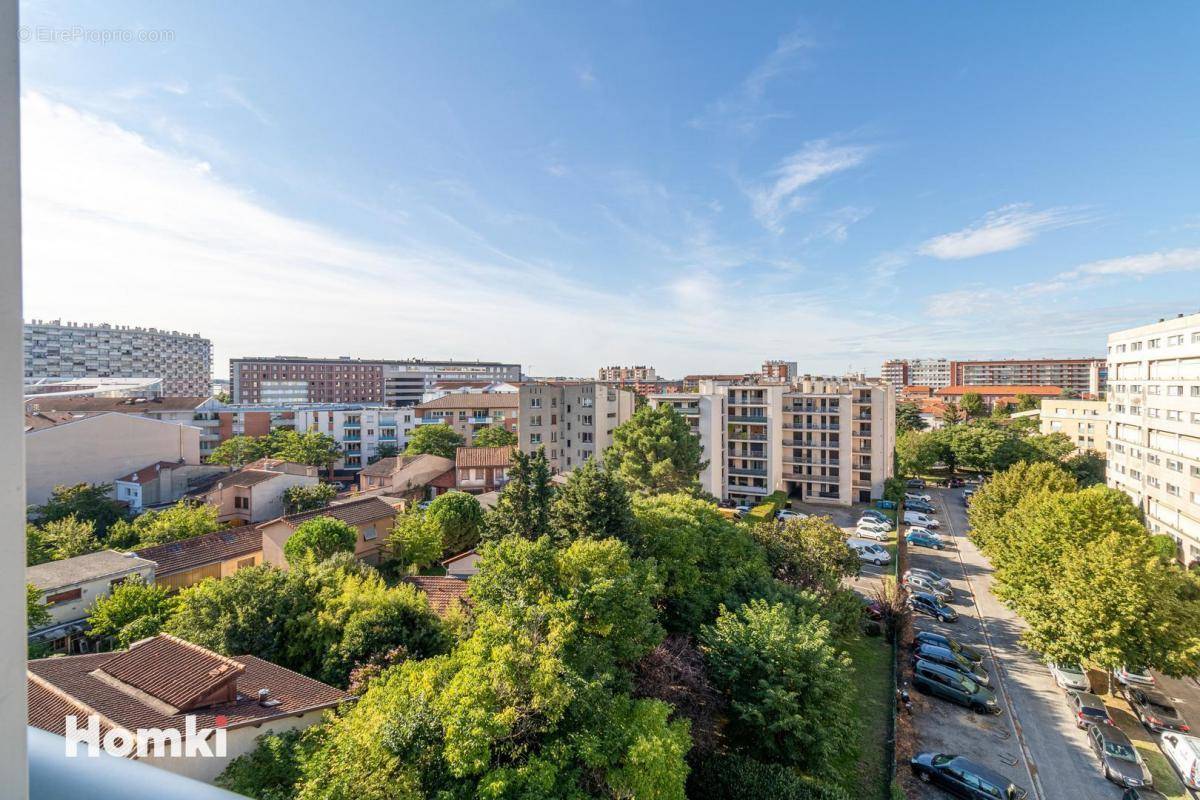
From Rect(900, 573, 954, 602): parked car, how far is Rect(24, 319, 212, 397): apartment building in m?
105

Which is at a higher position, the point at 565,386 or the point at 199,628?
the point at 565,386

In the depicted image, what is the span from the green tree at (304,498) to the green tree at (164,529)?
14.7 ft

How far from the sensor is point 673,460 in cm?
3042

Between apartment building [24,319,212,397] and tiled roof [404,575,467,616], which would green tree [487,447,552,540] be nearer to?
tiled roof [404,575,467,616]

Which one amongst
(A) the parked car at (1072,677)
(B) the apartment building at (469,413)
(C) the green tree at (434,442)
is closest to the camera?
(A) the parked car at (1072,677)

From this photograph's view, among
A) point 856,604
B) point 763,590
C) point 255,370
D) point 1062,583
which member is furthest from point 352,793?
point 255,370

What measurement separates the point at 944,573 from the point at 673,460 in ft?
48.6

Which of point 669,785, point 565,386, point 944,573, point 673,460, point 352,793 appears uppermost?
point 565,386

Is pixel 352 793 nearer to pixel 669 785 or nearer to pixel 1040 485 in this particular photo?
pixel 669 785

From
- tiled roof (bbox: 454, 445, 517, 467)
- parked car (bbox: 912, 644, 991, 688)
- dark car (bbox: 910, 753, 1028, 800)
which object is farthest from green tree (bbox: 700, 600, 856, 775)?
tiled roof (bbox: 454, 445, 517, 467)

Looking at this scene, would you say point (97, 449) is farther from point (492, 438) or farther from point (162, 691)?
point (162, 691)

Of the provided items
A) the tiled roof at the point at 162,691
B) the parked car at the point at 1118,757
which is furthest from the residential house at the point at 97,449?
the parked car at the point at 1118,757

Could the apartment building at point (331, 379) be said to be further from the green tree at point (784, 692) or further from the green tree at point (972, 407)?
the green tree at point (784, 692)

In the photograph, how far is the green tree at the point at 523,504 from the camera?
1886cm
